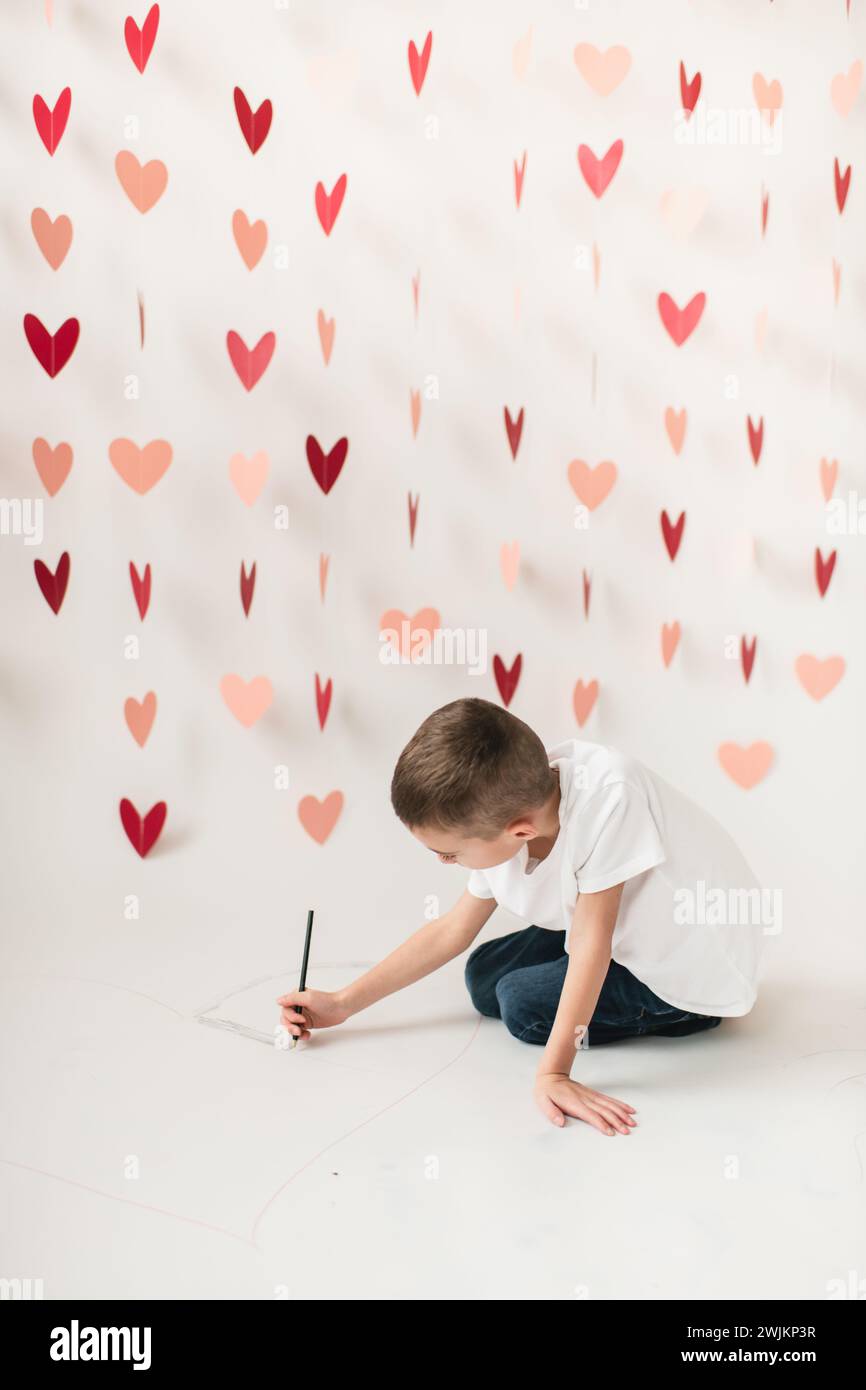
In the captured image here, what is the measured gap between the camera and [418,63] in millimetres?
1793

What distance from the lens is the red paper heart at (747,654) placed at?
188 centimetres

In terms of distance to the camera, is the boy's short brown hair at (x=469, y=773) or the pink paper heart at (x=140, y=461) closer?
the boy's short brown hair at (x=469, y=773)

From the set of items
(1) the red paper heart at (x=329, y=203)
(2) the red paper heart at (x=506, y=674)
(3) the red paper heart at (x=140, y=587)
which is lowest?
(2) the red paper heart at (x=506, y=674)

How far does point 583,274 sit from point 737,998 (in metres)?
1.10

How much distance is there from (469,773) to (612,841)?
19cm

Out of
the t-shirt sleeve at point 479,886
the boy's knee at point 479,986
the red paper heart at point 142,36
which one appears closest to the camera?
the t-shirt sleeve at point 479,886

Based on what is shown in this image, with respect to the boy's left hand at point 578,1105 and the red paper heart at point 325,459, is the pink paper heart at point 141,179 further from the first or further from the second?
the boy's left hand at point 578,1105

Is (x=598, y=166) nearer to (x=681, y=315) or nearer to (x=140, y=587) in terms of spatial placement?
(x=681, y=315)

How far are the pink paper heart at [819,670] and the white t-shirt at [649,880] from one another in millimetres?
540

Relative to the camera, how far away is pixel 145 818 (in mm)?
1884

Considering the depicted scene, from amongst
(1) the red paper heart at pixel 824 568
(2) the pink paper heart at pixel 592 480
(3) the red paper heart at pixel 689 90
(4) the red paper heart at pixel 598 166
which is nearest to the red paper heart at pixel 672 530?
(2) the pink paper heart at pixel 592 480

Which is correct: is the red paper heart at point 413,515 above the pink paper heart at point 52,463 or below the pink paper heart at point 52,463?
below

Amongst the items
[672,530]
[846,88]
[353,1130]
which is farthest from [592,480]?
[353,1130]

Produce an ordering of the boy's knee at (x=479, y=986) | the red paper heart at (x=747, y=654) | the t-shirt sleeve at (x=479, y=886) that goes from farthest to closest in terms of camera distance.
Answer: the red paper heart at (x=747, y=654) < the boy's knee at (x=479, y=986) < the t-shirt sleeve at (x=479, y=886)
